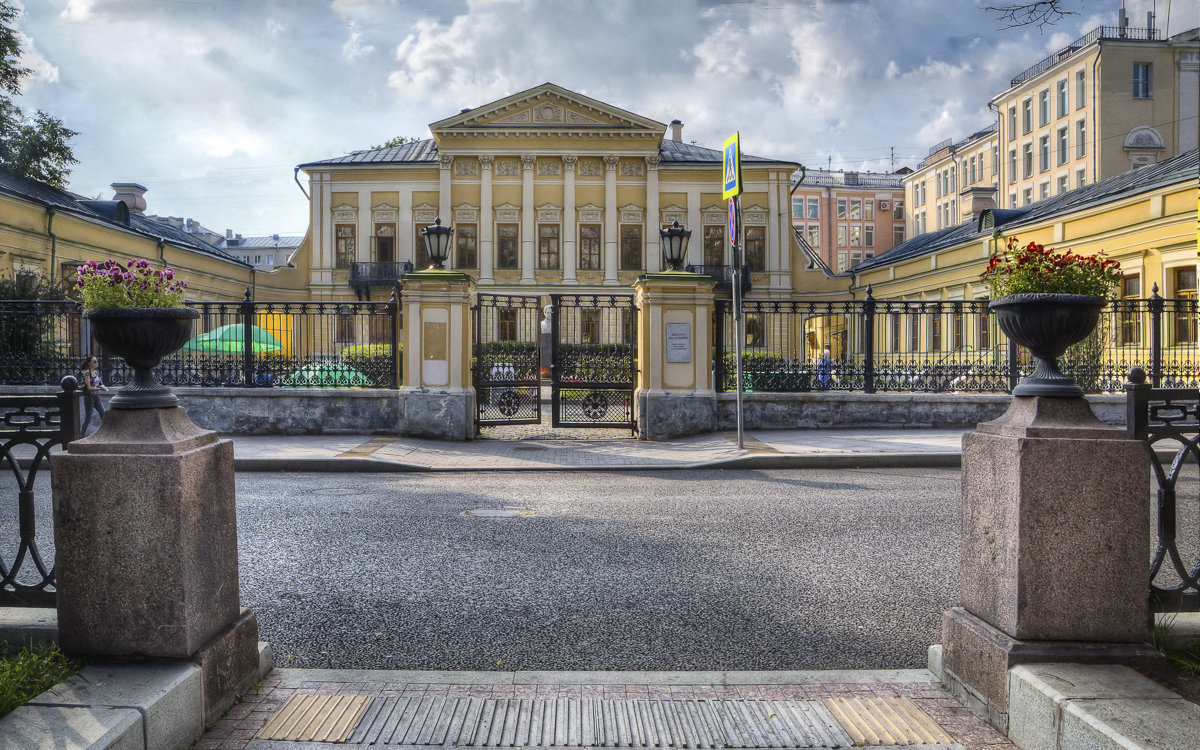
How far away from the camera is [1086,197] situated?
76.6 ft

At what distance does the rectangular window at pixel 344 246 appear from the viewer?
41.0 m

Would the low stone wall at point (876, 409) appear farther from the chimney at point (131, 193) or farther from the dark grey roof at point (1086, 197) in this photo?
the chimney at point (131, 193)

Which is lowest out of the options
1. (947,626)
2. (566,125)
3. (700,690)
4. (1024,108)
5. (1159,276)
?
(700,690)

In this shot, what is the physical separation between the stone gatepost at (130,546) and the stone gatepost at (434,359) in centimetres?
981

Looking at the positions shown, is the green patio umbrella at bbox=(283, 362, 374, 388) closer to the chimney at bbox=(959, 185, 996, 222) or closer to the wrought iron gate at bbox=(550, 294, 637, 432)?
the wrought iron gate at bbox=(550, 294, 637, 432)

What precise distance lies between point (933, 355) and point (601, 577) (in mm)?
11360

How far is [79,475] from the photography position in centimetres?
281

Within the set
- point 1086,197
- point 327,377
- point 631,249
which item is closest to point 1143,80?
point 1086,197

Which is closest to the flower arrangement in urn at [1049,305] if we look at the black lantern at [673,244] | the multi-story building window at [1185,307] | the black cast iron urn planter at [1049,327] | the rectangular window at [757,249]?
the black cast iron urn planter at [1049,327]

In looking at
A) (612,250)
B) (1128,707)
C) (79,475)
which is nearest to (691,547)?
(1128,707)

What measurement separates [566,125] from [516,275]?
8069mm

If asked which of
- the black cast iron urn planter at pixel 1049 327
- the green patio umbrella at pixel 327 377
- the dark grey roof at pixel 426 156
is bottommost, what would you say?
the green patio umbrella at pixel 327 377

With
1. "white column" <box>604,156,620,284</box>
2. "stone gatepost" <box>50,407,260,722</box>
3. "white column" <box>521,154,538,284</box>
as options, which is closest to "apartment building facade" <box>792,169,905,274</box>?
"white column" <box>604,156,620,284</box>

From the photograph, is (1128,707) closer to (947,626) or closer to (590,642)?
(947,626)
